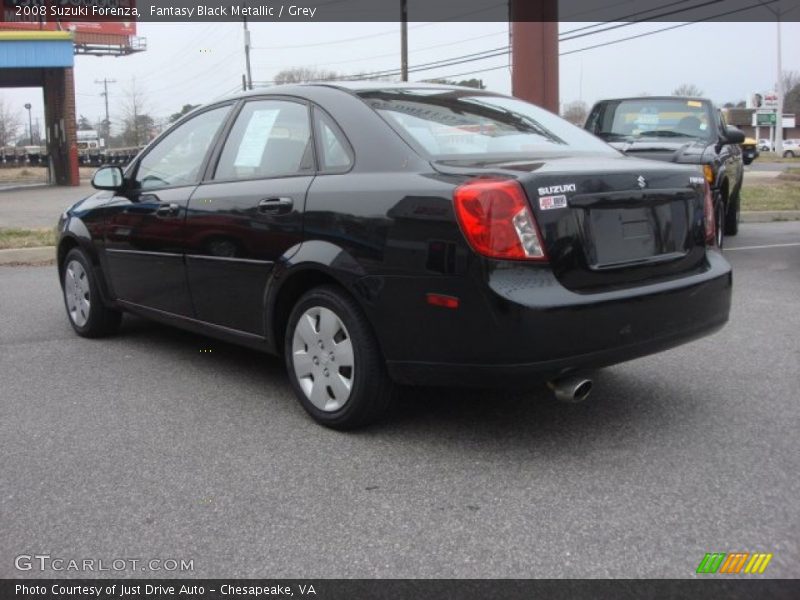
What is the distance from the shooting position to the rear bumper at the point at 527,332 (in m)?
3.26

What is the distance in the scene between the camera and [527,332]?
325 cm

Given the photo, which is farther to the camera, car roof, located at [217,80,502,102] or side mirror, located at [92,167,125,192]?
side mirror, located at [92,167,125,192]

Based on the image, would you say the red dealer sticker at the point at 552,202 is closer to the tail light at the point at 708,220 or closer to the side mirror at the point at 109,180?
the tail light at the point at 708,220

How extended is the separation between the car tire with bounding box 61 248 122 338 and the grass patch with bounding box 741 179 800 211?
11686 millimetres

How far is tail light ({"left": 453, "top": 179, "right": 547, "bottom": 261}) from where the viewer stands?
10.7 ft

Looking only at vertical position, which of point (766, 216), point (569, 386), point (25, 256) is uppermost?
point (766, 216)

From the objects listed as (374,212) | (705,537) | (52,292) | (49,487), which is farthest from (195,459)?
(52,292)

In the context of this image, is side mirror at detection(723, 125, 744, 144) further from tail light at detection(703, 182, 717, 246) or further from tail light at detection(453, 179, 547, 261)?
tail light at detection(453, 179, 547, 261)

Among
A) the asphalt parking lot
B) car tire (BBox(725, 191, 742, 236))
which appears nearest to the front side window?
the asphalt parking lot

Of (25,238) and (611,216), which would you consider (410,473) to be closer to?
(611,216)

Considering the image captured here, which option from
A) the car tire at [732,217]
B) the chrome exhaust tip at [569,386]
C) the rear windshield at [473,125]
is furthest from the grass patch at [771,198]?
the chrome exhaust tip at [569,386]

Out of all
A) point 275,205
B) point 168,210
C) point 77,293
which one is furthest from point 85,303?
point 275,205

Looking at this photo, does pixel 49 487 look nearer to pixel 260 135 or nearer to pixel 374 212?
pixel 374 212

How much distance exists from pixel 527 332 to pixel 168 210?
2.59 meters
